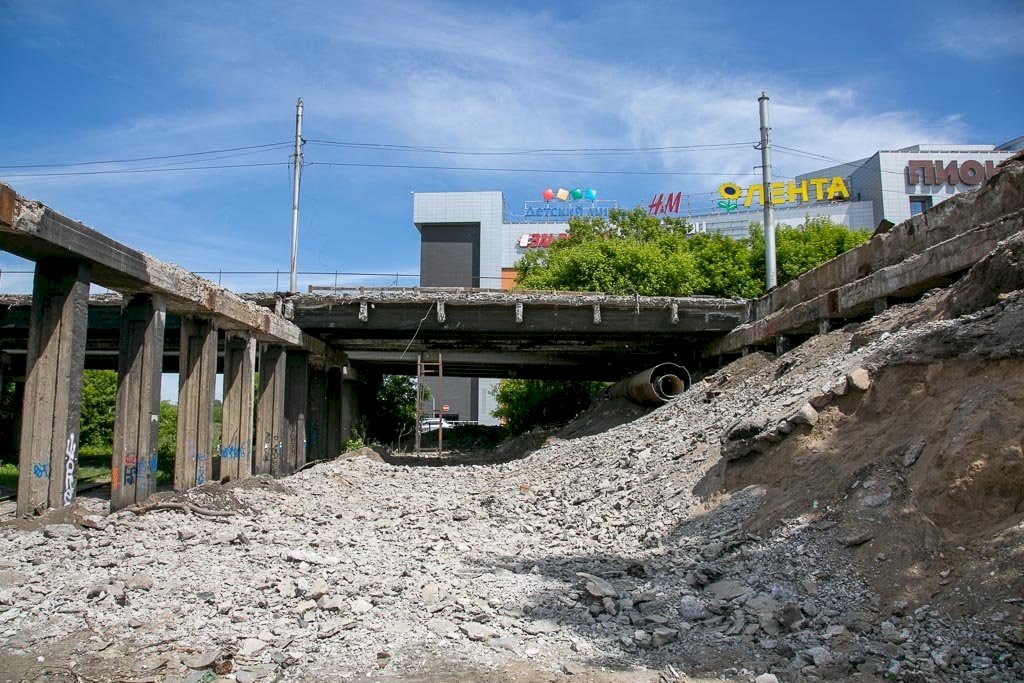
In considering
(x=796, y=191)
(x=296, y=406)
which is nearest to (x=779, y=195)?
(x=796, y=191)

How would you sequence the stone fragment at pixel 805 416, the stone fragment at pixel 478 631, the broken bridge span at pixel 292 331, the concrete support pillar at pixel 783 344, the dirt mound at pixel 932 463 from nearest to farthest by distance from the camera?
the dirt mound at pixel 932 463, the stone fragment at pixel 478 631, the stone fragment at pixel 805 416, the broken bridge span at pixel 292 331, the concrete support pillar at pixel 783 344

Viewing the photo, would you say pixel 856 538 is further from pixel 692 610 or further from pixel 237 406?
pixel 237 406

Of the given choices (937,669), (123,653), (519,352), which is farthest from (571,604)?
(519,352)

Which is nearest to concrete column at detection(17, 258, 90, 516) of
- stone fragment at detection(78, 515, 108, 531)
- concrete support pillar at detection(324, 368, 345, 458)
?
stone fragment at detection(78, 515, 108, 531)

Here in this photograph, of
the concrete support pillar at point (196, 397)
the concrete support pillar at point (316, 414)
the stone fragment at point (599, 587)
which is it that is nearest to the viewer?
the stone fragment at point (599, 587)

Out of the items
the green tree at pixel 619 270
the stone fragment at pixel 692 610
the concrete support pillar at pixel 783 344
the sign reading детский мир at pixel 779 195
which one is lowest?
the stone fragment at pixel 692 610

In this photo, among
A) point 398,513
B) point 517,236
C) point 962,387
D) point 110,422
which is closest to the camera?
point 962,387

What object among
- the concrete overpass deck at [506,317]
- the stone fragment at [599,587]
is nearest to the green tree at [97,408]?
the concrete overpass deck at [506,317]

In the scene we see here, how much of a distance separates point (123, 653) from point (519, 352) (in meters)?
19.9

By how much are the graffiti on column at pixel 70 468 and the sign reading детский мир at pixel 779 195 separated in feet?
143

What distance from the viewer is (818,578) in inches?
247

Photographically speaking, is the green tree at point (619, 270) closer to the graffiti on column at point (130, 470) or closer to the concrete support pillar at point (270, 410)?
the concrete support pillar at point (270, 410)

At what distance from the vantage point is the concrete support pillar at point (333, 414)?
74.7ft

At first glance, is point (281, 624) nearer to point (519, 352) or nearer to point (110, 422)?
point (519, 352)
